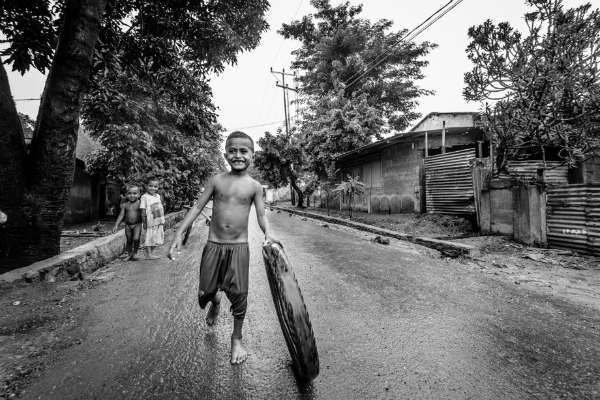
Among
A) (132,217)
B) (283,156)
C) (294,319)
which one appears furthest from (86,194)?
(294,319)

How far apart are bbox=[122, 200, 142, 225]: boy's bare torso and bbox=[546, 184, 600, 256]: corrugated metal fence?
8.40 metres

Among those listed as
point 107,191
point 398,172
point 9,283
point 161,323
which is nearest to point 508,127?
point 398,172

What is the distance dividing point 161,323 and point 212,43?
599cm

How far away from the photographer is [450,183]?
34.8 feet

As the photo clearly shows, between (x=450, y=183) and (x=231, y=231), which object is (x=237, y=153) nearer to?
(x=231, y=231)

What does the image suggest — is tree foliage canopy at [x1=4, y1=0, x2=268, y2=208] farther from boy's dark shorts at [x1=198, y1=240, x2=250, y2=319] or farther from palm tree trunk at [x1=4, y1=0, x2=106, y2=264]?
boy's dark shorts at [x1=198, y1=240, x2=250, y2=319]

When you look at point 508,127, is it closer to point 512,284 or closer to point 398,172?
point 512,284

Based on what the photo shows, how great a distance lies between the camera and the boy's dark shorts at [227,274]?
2295mm

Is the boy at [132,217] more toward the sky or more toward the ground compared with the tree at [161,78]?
more toward the ground

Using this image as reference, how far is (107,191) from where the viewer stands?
57.6 feet

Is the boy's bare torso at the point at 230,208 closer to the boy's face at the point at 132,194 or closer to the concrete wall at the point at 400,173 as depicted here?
the boy's face at the point at 132,194

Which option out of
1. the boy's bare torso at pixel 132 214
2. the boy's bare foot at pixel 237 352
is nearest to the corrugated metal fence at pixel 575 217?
the boy's bare foot at pixel 237 352

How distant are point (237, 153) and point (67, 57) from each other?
401cm

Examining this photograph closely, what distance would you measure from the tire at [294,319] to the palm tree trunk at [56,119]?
14.5 feet
